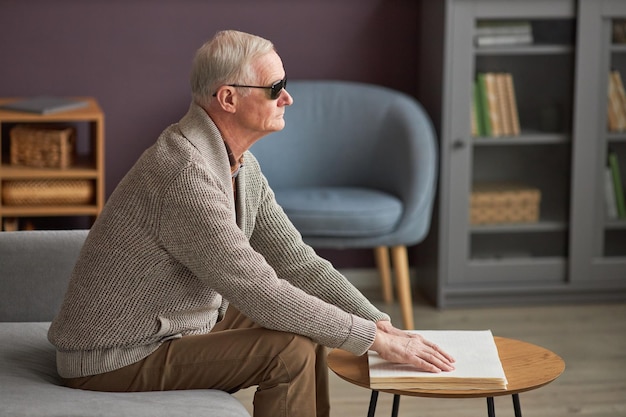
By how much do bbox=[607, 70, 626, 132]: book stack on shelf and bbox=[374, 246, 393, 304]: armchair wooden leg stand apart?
96 cm

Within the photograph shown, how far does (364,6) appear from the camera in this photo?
4211 mm

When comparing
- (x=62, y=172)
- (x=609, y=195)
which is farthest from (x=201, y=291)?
(x=609, y=195)

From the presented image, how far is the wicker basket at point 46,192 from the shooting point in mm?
3629

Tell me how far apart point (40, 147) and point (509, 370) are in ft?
6.67

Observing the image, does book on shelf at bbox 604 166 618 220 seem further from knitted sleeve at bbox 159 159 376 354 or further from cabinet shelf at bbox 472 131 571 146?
knitted sleeve at bbox 159 159 376 354

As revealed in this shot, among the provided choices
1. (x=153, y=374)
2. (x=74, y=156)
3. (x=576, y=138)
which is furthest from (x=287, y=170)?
(x=153, y=374)

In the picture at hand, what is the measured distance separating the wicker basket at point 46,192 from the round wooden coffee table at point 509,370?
1.65 metres

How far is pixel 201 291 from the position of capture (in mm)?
2209

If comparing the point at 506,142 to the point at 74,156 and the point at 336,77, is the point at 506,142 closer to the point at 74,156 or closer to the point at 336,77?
the point at 336,77

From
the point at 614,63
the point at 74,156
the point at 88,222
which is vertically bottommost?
the point at 88,222

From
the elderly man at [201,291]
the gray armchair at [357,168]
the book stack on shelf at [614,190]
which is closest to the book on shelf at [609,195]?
the book stack on shelf at [614,190]

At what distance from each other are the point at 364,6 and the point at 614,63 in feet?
3.13

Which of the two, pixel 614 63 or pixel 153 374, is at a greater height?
pixel 614 63

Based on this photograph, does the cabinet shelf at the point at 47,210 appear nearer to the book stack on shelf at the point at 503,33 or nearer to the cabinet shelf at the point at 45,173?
the cabinet shelf at the point at 45,173
